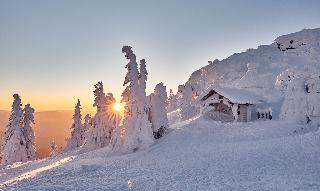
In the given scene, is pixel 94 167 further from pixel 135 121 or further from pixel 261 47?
pixel 261 47

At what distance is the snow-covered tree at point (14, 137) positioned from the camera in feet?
167

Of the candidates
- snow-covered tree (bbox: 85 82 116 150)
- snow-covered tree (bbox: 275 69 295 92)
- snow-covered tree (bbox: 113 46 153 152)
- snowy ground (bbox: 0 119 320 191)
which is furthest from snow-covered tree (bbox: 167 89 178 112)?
snowy ground (bbox: 0 119 320 191)

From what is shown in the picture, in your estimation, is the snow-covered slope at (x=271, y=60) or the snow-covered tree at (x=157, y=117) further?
the snow-covered slope at (x=271, y=60)

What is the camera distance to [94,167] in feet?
79.1

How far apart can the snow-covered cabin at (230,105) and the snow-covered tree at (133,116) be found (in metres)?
12.8

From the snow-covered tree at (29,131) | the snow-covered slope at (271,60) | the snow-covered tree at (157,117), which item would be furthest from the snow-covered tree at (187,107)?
the snow-covered tree at (29,131)

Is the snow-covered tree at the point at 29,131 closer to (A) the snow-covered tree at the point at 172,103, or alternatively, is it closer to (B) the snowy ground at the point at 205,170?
(B) the snowy ground at the point at 205,170

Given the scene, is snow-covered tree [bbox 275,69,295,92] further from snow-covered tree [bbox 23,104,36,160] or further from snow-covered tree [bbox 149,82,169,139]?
snow-covered tree [bbox 23,104,36,160]

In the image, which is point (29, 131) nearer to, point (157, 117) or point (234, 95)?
point (157, 117)

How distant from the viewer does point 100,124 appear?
1889 inches

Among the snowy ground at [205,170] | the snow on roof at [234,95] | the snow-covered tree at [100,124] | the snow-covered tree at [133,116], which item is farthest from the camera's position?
the snow-covered tree at [100,124]

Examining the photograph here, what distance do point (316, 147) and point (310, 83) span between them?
55.2ft

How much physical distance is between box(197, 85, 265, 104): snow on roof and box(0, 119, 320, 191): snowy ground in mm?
11663

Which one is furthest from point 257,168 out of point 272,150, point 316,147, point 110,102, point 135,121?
point 110,102
